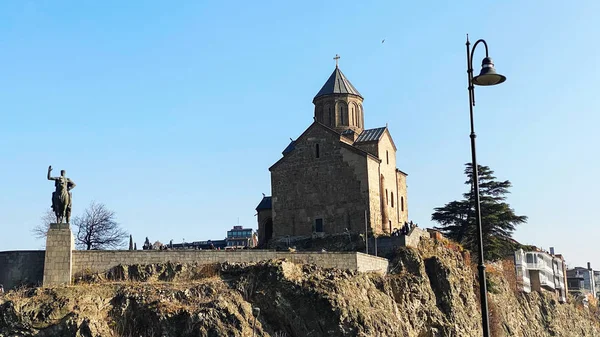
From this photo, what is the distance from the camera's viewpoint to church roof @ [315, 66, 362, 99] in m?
44.1

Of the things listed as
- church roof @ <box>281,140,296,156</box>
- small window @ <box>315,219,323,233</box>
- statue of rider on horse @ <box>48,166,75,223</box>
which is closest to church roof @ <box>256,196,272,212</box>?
church roof @ <box>281,140,296,156</box>

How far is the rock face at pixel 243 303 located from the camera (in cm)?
2664

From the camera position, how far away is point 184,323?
27.1 m

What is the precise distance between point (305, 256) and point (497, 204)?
1917cm

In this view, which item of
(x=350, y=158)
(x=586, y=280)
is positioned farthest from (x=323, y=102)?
(x=586, y=280)

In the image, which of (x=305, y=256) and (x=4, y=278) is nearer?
(x=4, y=278)

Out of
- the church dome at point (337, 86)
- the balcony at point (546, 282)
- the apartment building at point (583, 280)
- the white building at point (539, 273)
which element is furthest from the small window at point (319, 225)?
the apartment building at point (583, 280)

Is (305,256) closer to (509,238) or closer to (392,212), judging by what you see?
(392,212)

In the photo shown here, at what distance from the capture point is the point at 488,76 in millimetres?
11688

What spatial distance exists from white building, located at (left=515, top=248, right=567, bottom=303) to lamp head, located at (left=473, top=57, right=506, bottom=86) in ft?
Answer: 151

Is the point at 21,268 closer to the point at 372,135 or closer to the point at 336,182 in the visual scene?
the point at 336,182

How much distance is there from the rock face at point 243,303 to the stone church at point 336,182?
436 centimetres

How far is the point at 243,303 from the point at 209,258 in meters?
2.77

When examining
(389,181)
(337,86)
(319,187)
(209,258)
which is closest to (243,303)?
(209,258)
